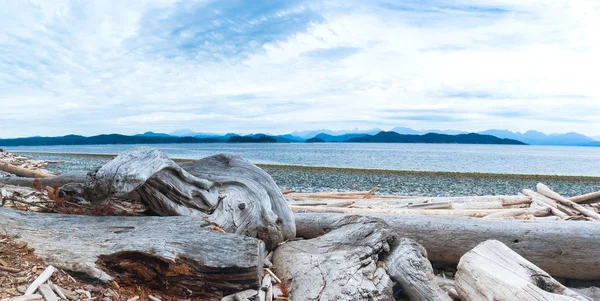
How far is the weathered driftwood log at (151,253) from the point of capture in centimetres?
389

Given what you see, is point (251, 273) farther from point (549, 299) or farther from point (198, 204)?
point (549, 299)

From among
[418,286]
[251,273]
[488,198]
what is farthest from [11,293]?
[488,198]

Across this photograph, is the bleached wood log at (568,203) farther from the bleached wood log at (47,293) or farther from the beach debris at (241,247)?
the bleached wood log at (47,293)

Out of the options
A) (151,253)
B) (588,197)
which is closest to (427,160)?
(588,197)

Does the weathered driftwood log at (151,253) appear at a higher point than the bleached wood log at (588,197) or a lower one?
higher

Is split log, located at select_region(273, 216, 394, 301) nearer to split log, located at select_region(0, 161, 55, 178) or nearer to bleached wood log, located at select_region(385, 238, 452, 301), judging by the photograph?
bleached wood log, located at select_region(385, 238, 452, 301)

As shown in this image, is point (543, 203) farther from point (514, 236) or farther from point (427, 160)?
point (427, 160)

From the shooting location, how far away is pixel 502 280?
4.39 metres

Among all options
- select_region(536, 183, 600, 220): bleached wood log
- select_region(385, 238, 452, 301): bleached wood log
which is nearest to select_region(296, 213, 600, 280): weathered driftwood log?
select_region(385, 238, 452, 301): bleached wood log

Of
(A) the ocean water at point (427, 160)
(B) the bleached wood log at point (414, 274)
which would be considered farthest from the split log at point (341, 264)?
(A) the ocean water at point (427, 160)

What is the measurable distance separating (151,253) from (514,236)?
5538 mm

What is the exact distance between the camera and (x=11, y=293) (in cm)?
319

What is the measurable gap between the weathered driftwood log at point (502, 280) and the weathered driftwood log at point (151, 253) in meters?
2.61

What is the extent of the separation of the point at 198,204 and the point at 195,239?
1.20m
